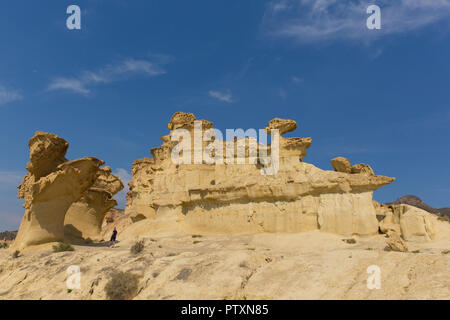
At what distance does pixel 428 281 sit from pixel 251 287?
4.38m

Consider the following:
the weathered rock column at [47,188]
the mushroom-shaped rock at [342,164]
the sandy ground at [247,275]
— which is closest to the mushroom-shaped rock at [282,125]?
the mushroom-shaped rock at [342,164]

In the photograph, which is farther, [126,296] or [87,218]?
[87,218]

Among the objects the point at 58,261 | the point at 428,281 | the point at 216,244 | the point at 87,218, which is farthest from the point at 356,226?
the point at 87,218

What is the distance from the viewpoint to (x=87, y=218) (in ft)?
81.5

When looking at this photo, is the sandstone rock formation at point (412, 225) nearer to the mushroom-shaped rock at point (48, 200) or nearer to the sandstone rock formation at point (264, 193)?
the sandstone rock formation at point (264, 193)

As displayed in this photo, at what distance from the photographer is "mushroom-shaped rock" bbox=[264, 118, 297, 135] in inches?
1024

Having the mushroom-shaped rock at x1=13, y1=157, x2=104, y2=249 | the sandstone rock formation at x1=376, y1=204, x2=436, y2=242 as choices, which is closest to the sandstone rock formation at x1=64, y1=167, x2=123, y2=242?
the mushroom-shaped rock at x1=13, y1=157, x2=104, y2=249

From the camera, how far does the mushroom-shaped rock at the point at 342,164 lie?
2464 centimetres

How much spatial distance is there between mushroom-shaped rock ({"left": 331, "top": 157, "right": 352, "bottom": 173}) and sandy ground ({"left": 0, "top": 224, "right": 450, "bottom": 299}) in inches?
404

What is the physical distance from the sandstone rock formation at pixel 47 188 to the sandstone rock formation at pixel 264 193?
833cm

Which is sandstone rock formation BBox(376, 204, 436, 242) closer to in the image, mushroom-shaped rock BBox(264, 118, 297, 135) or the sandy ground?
the sandy ground

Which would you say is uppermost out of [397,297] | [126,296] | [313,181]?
[313,181]

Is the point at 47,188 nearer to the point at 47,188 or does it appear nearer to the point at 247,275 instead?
the point at 47,188
